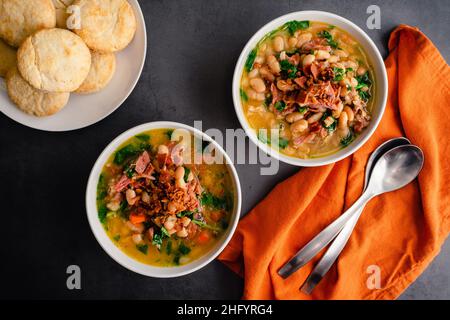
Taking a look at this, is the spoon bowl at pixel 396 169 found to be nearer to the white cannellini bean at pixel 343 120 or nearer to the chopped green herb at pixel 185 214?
the white cannellini bean at pixel 343 120

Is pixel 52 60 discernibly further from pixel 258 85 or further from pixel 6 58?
pixel 258 85

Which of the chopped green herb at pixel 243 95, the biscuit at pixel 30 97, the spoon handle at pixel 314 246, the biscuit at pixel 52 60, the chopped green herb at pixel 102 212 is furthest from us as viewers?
the spoon handle at pixel 314 246

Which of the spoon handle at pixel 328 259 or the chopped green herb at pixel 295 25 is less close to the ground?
the chopped green herb at pixel 295 25

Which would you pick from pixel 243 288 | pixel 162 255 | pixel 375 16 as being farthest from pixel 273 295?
pixel 375 16

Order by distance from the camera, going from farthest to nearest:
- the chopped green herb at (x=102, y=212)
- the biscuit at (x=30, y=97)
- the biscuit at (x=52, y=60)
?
the chopped green herb at (x=102, y=212) → the biscuit at (x=30, y=97) → the biscuit at (x=52, y=60)

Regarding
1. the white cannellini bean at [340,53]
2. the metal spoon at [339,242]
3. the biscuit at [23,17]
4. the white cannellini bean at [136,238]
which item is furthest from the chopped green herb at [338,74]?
the biscuit at [23,17]

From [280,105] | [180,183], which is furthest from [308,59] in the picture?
[180,183]
